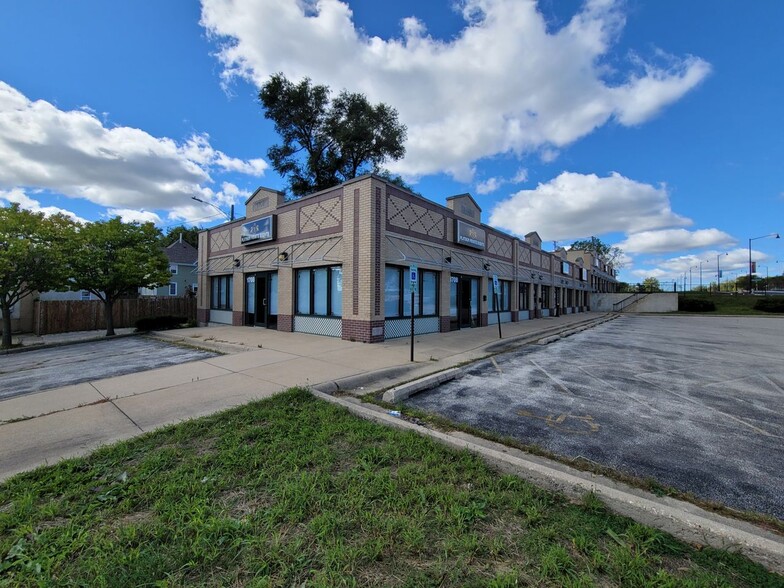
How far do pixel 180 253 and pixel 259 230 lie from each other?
90.9 feet

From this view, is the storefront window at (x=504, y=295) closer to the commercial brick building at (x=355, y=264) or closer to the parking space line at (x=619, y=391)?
the commercial brick building at (x=355, y=264)

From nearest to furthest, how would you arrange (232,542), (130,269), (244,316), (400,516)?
1. (232,542)
2. (400,516)
3. (130,269)
4. (244,316)

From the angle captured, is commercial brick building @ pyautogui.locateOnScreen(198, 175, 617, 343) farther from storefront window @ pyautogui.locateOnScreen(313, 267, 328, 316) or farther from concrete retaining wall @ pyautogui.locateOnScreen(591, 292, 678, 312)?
concrete retaining wall @ pyautogui.locateOnScreen(591, 292, 678, 312)

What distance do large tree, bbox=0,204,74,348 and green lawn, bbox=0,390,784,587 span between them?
1517 centimetres

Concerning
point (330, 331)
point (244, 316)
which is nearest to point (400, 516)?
point (330, 331)

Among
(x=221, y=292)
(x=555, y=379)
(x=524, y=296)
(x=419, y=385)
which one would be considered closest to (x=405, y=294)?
(x=555, y=379)

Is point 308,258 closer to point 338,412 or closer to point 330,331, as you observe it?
point 330,331

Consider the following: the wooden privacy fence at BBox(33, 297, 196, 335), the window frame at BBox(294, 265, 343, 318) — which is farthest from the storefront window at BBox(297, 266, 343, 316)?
the wooden privacy fence at BBox(33, 297, 196, 335)

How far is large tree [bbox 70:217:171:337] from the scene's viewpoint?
15234 millimetres

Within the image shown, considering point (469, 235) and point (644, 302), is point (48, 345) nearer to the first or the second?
point (469, 235)

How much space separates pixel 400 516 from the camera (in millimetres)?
2555

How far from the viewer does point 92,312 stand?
63.5ft

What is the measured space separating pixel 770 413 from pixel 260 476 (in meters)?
7.14

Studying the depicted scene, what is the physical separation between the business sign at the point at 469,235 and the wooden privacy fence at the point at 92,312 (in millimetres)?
16548
